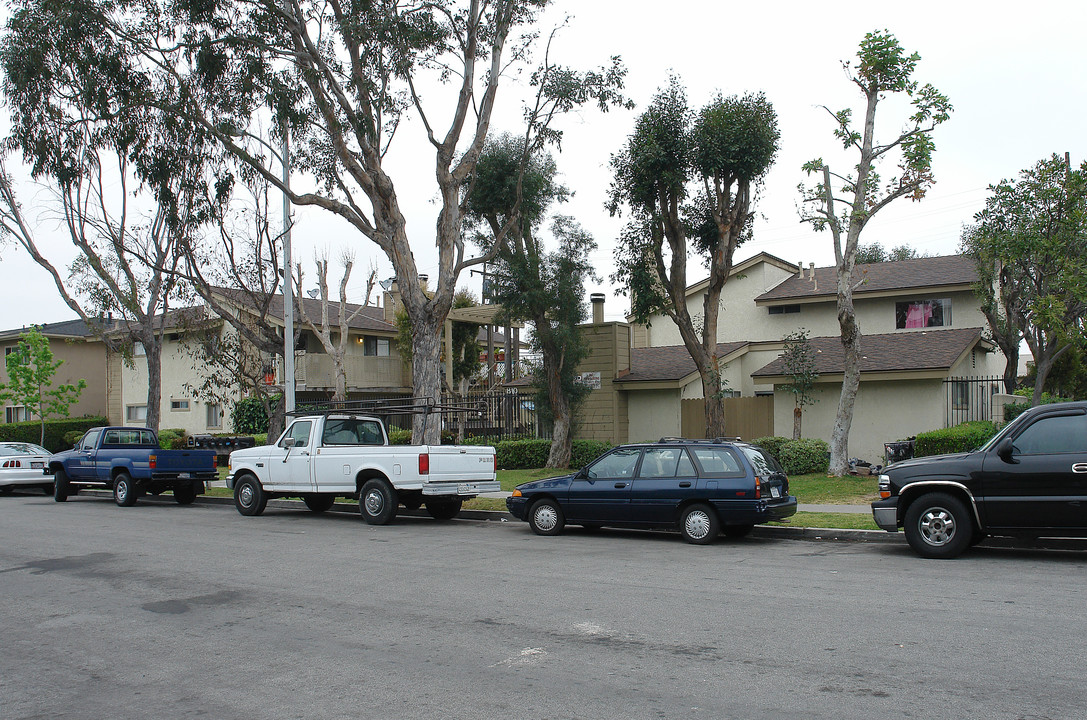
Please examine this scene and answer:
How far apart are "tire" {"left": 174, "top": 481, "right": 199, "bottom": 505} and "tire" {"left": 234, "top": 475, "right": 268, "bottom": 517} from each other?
3.73 meters

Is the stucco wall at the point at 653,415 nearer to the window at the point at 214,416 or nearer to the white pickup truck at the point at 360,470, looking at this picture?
the white pickup truck at the point at 360,470

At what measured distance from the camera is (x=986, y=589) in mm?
8969

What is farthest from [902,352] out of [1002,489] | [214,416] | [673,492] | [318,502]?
[214,416]

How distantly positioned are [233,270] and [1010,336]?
20602 mm

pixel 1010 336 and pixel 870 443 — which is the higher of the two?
pixel 1010 336

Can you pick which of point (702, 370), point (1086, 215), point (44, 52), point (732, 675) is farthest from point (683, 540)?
point (44, 52)

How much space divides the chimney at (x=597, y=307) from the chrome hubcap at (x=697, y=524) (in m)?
15.4

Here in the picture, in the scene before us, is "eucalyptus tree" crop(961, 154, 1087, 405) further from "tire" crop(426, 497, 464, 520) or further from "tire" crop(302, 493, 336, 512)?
"tire" crop(302, 493, 336, 512)

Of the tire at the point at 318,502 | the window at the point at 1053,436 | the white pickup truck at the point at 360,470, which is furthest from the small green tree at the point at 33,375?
the window at the point at 1053,436

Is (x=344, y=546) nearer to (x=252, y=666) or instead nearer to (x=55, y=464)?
(x=252, y=666)

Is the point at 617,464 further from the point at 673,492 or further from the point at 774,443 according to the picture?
the point at 774,443

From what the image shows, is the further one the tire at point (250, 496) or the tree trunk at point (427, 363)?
the tree trunk at point (427, 363)

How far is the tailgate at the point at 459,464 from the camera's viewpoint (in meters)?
15.3

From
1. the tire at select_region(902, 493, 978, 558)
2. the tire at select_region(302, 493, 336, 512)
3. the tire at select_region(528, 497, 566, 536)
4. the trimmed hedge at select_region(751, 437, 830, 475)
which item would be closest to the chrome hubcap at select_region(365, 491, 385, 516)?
the tire at select_region(302, 493, 336, 512)
